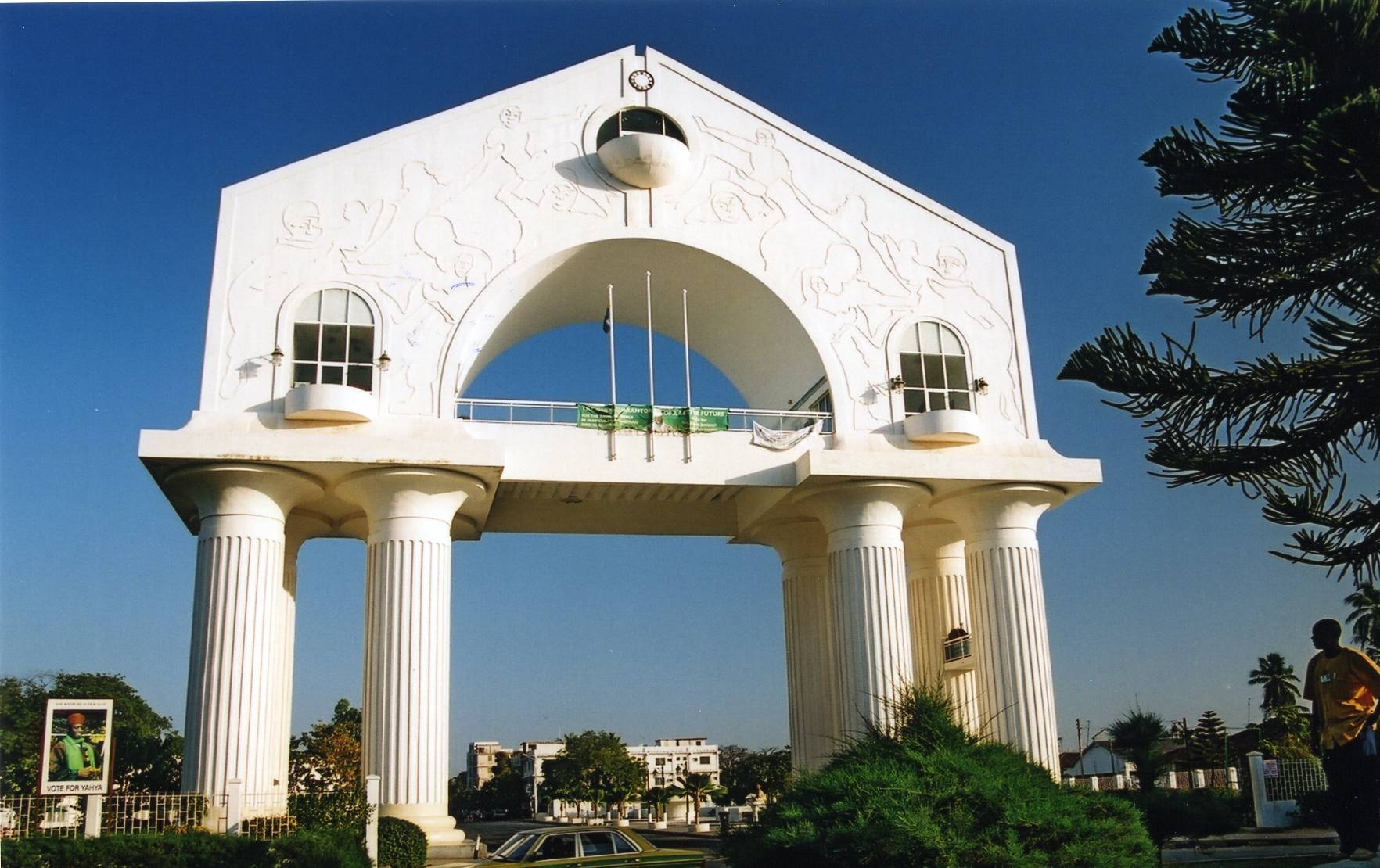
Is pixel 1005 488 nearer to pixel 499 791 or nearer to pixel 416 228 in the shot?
pixel 416 228

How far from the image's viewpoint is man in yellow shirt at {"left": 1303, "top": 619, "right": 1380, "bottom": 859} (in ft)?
35.5

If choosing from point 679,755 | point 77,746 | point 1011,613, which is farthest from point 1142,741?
point 679,755

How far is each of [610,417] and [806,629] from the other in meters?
7.47

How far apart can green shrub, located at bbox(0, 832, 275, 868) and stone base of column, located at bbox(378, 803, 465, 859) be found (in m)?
5.20

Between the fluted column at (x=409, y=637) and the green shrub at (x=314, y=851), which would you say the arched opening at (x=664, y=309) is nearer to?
the fluted column at (x=409, y=637)

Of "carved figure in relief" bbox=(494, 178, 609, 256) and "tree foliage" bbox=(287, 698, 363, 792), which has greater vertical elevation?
"carved figure in relief" bbox=(494, 178, 609, 256)

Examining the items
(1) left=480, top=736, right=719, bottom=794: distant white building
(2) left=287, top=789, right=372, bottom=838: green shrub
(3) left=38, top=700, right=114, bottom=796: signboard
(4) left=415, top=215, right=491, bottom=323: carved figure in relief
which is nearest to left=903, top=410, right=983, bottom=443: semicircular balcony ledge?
(4) left=415, top=215, right=491, bottom=323: carved figure in relief

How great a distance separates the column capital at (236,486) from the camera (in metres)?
22.2

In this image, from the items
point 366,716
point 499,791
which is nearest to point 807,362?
point 366,716

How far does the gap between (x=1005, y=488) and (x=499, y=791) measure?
86265mm

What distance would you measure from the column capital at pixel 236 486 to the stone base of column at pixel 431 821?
5728mm

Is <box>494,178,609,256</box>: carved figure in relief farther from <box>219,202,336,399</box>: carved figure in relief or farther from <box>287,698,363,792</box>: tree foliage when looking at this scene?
<box>287,698,363,792</box>: tree foliage

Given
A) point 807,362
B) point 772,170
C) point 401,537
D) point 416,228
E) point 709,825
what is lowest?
point 709,825

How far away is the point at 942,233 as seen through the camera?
1081 inches
